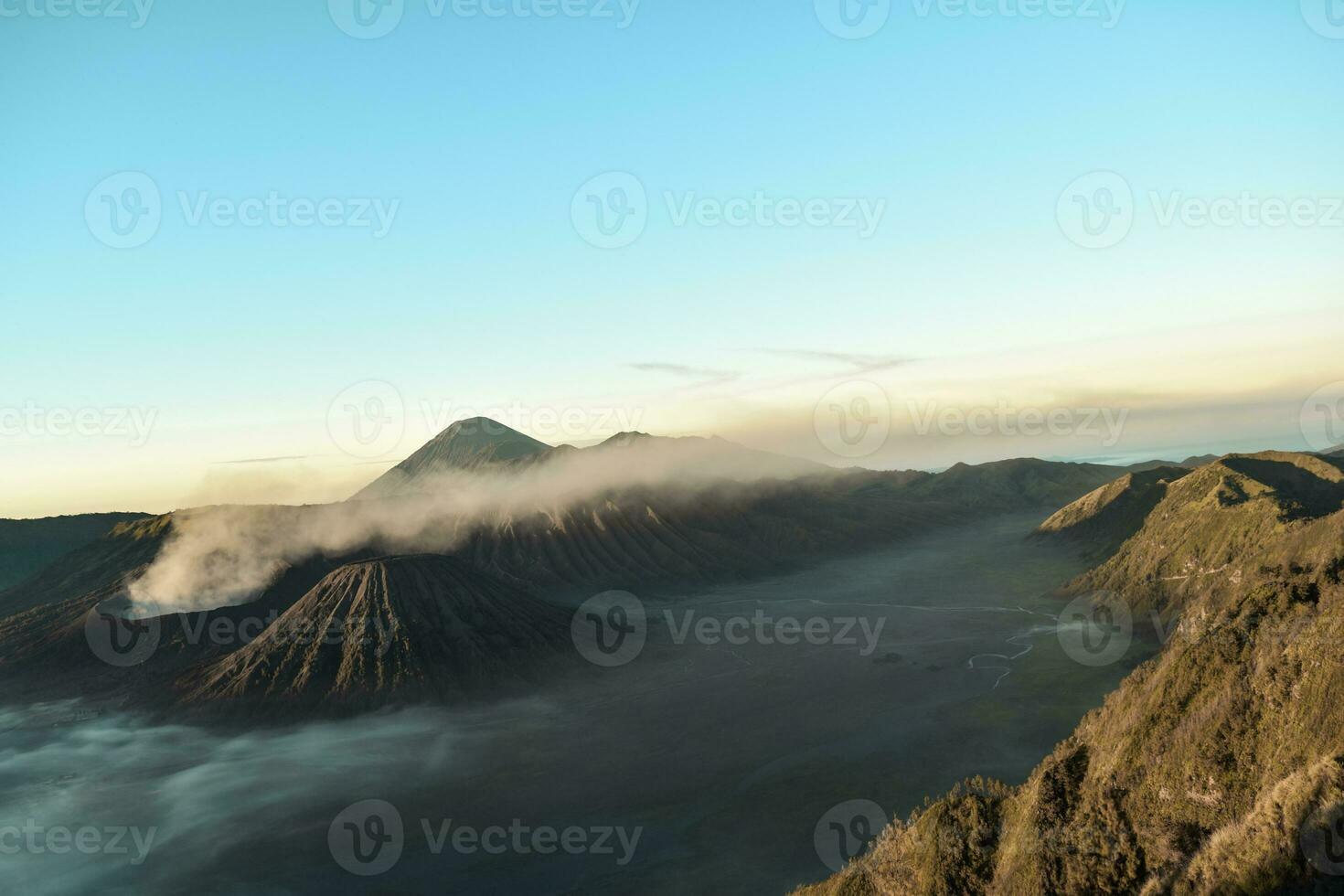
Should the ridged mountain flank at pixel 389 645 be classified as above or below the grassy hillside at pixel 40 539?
below

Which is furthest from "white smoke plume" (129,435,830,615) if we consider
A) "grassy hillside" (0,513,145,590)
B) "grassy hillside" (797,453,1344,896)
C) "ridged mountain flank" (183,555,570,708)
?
"grassy hillside" (797,453,1344,896)

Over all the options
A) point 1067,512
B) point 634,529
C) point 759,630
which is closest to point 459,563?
point 759,630

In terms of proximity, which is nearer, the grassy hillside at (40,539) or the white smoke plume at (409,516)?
the white smoke plume at (409,516)

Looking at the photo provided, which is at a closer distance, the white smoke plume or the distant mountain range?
the distant mountain range

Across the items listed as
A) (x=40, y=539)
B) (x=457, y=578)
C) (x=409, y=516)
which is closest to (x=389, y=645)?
(x=457, y=578)

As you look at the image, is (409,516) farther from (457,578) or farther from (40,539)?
(40,539)

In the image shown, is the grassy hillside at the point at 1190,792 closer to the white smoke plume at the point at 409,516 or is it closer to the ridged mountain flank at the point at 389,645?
the ridged mountain flank at the point at 389,645

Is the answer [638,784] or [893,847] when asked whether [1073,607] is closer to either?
[638,784]

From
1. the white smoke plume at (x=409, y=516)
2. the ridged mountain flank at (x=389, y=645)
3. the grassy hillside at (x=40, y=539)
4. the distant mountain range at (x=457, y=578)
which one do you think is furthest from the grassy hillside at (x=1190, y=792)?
the grassy hillside at (x=40, y=539)

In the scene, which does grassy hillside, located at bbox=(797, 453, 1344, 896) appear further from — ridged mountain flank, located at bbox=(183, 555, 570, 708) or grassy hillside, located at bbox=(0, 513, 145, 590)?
grassy hillside, located at bbox=(0, 513, 145, 590)

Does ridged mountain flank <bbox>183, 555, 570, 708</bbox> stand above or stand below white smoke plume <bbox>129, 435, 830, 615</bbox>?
below

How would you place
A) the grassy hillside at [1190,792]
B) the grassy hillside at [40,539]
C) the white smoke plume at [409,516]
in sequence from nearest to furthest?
the grassy hillside at [1190,792] < the white smoke plume at [409,516] < the grassy hillside at [40,539]

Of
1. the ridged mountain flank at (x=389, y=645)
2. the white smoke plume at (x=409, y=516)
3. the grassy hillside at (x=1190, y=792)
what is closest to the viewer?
the grassy hillside at (x=1190, y=792)
